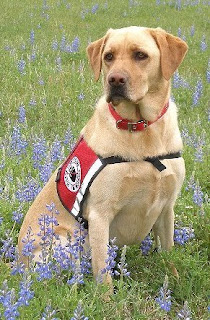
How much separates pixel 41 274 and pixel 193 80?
749cm

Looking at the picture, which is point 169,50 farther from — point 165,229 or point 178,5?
point 178,5

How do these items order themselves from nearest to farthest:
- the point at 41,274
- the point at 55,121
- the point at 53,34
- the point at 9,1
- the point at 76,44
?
the point at 41,274, the point at 55,121, the point at 76,44, the point at 53,34, the point at 9,1

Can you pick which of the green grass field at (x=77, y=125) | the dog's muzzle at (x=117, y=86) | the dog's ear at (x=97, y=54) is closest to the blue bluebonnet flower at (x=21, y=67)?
the green grass field at (x=77, y=125)

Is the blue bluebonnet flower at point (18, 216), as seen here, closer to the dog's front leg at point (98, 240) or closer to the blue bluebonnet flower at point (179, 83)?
the dog's front leg at point (98, 240)

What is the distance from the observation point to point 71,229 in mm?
4309

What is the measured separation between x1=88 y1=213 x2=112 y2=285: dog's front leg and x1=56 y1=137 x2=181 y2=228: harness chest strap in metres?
0.11

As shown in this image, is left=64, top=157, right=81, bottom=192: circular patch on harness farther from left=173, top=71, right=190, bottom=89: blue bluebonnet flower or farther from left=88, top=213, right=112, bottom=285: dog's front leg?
left=173, top=71, right=190, bottom=89: blue bluebonnet flower

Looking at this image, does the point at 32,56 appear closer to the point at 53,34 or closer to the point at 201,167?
the point at 53,34

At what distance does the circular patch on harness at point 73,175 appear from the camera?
13.7 ft

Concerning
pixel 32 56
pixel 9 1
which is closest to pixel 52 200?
pixel 32 56

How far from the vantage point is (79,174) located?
4.14m

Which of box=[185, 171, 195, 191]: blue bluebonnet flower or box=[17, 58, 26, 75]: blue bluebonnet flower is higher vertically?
box=[185, 171, 195, 191]: blue bluebonnet flower

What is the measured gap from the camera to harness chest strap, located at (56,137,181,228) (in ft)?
13.1

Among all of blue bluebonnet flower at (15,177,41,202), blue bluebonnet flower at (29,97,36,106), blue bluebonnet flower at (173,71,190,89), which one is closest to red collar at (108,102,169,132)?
blue bluebonnet flower at (15,177,41,202)
